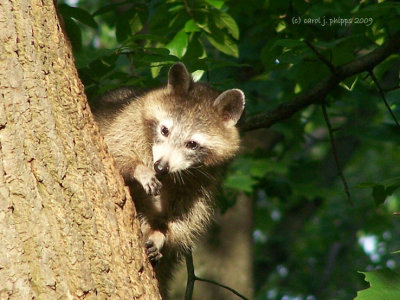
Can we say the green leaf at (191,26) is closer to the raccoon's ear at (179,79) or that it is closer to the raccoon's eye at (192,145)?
the raccoon's ear at (179,79)

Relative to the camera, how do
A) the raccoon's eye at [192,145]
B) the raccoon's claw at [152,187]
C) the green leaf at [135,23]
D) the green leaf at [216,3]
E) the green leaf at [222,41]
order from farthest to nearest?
the green leaf at [135,23]
the raccoon's eye at [192,145]
the green leaf at [222,41]
the green leaf at [216,3]
the raccoon's claw at [152,187]

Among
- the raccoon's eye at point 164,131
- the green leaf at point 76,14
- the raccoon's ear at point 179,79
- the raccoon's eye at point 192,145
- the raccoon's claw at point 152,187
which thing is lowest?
the raccoon's eye at point 192,145

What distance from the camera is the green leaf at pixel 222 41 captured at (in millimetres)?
3600

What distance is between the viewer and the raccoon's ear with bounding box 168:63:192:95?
3729 millimetres

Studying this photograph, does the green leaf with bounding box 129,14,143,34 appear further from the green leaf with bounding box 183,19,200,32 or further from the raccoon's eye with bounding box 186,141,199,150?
the raccoon's eye with bounding box 186,141,199,150

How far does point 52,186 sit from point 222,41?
1.72m

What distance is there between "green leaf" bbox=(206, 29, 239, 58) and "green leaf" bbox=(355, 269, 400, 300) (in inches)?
69.9

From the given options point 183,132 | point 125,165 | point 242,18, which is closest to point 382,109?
point 242,18

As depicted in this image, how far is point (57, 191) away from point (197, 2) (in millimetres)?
1753

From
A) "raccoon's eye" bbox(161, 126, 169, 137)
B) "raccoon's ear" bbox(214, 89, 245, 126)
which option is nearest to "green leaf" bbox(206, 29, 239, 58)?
"raccoon's ear" bbox(214, 89, 245, 126)

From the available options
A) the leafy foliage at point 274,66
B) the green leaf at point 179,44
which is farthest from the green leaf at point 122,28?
the green leaf at point 179,44

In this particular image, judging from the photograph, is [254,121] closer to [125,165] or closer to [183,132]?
[183,132]

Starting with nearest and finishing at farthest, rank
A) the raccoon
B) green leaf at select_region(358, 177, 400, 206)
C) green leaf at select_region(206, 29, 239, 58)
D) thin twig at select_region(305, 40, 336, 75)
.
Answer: green leaf at select_region(358, 177, 400, 206), thin twig at select_region(305, 40, 336, 75), green leaf at select_region(206, 29, 239, 58), the raccoon

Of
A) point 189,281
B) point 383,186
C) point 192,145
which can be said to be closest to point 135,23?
point 192,145
